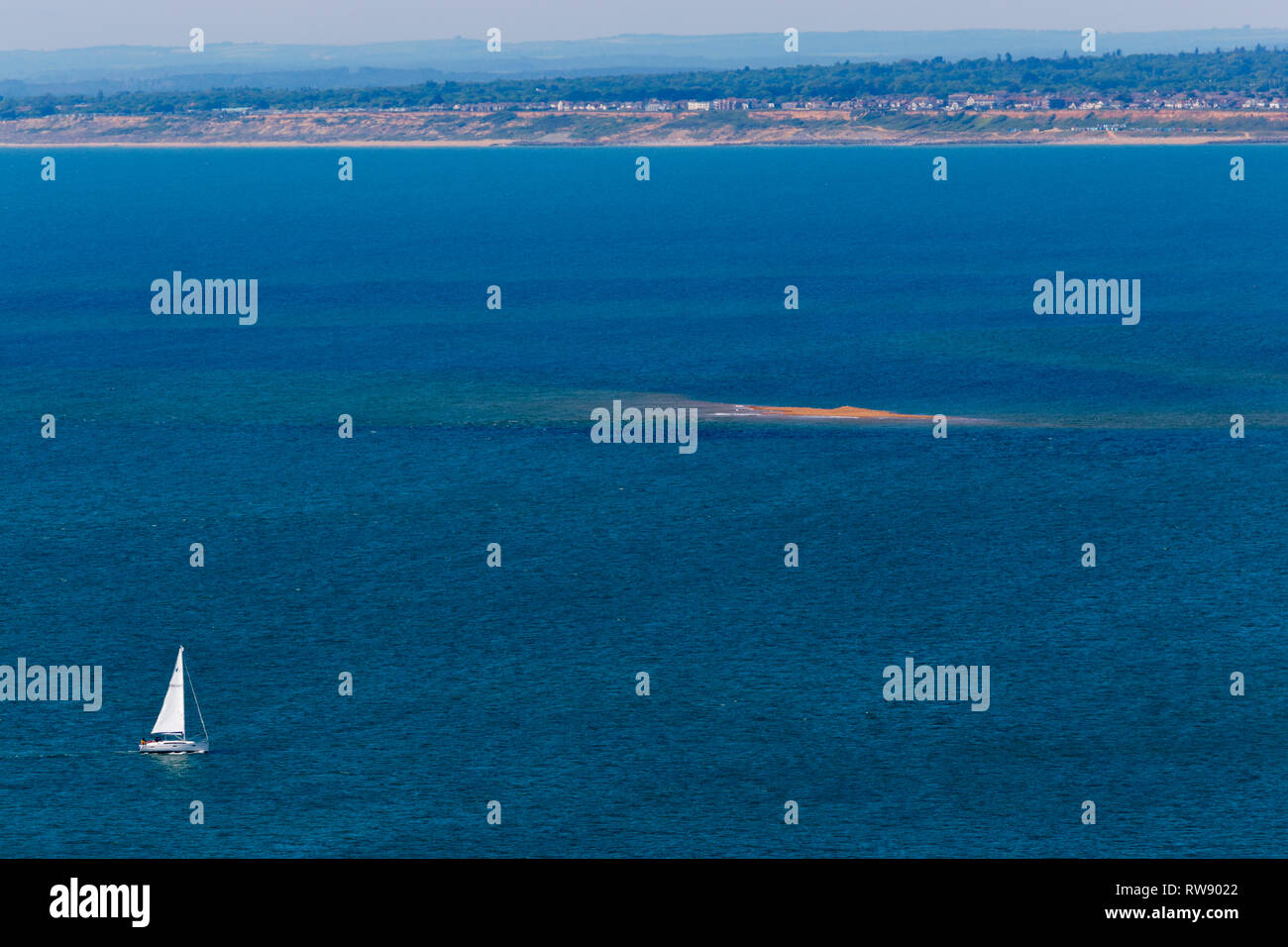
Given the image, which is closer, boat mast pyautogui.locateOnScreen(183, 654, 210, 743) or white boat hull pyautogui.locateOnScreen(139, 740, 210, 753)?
white boat hull pyautogui.locateOnScreen(139, 740, 210, 753)

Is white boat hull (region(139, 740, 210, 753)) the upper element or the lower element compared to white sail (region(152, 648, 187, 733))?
lower

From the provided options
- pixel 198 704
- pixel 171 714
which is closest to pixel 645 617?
pixel 198 704

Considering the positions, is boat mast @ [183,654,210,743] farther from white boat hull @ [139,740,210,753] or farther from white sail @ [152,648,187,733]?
white sail @ [152,648,187,733]

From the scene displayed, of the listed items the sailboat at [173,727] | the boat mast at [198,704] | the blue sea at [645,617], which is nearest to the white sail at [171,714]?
the sailboat at [173,727]

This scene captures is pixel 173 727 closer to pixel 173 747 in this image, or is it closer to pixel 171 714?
pixel 171 714

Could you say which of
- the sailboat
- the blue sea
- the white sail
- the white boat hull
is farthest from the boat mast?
the white sail

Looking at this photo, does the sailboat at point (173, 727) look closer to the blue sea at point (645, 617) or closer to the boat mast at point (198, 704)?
the blue sea at point (645, 617)

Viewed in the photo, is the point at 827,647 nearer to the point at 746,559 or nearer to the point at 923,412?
the point at 746,559

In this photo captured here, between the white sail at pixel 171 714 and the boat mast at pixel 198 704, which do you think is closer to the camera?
the white sail at pixel 171 714
